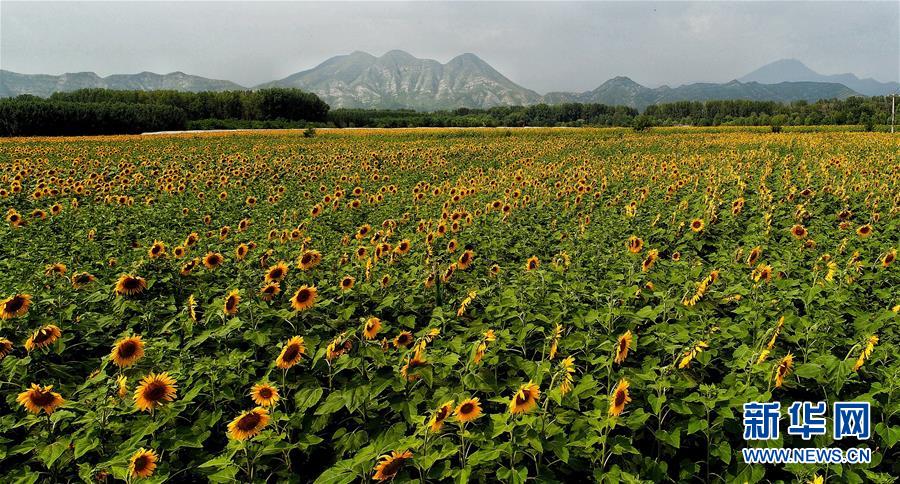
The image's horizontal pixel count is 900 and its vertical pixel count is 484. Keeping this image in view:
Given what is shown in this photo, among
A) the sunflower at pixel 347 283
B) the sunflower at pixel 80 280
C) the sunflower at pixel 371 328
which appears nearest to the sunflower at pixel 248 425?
the sunflower at pixel 371 328

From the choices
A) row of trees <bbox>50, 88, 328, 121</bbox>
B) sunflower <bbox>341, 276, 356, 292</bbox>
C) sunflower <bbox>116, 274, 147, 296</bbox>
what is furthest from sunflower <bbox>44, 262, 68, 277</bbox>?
row of trees <bbox>50, 88, 328, 121</bbox>

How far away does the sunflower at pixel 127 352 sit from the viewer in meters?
2.97

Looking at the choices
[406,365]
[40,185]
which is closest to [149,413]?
[406,365]

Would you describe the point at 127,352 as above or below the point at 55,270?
below

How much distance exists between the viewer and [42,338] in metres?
3.21

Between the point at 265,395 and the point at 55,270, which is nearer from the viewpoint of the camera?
the point at 265,395

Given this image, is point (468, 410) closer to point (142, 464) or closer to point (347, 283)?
point (142, 464)

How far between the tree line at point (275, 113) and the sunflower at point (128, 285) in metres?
49.2

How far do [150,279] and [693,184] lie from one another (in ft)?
33.1

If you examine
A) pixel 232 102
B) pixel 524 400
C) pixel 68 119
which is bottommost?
pixel 524 400

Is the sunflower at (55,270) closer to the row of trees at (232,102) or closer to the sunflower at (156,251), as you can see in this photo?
the sunflower at (156,251)

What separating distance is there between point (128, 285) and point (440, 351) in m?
2.99

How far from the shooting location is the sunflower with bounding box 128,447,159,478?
225 centimetres

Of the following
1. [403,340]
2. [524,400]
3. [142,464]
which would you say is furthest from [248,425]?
[524,400]
